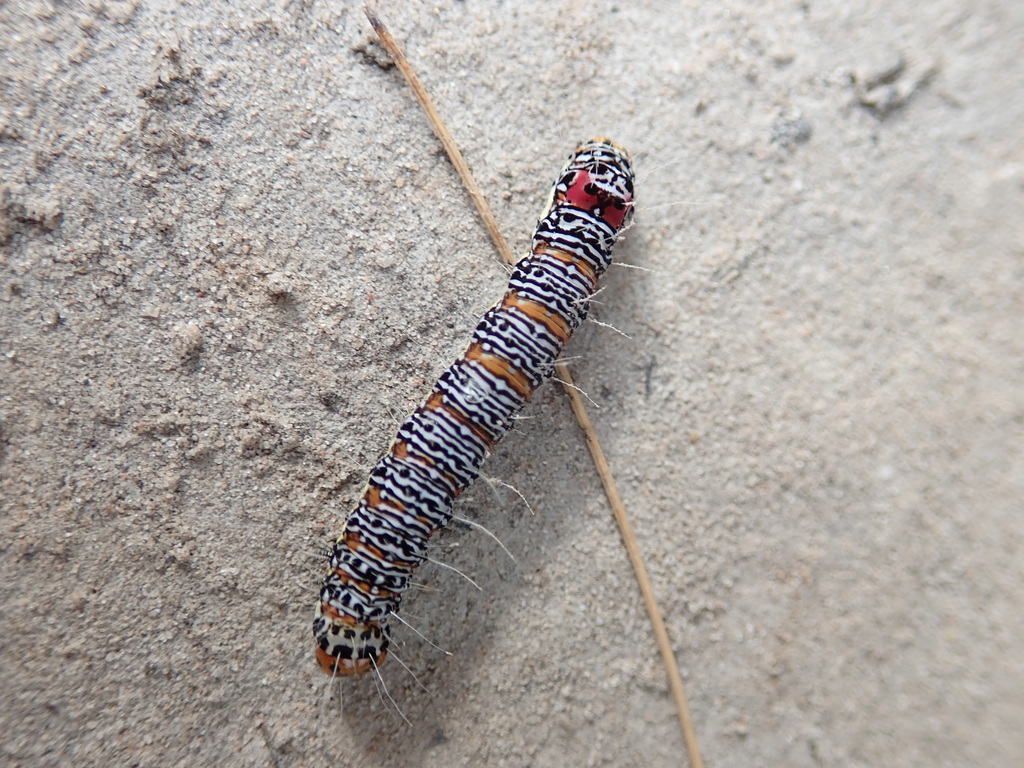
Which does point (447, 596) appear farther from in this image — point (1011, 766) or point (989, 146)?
point (989, 146)

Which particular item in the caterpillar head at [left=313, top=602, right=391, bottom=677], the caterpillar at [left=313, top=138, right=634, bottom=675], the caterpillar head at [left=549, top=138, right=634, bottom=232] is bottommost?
the caterpillar head at [left=313, top=602, right=391, bottom=677]

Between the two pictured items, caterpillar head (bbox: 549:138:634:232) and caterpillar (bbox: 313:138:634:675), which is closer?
caterpillar (bbox: 313:138:634:675)

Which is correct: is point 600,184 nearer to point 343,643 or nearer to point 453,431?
point 453,431

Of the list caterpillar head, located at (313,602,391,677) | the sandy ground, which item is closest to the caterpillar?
caterpillar head, located at (313,602,391,677)

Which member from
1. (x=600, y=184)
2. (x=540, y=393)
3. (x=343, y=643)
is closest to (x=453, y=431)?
(x=540, y=393)

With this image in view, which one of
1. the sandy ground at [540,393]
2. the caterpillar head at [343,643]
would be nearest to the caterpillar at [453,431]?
the caterpillar head at [343,643]

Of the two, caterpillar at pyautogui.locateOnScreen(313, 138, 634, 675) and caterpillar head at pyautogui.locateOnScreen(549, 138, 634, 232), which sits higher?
caterpillar head at pyautogui.locateOnScreen(549, 138, 634, 232)

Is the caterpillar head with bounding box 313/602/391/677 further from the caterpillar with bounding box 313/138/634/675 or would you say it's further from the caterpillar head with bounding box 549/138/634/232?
the caterpillar head with bounding box 549/138/634/232

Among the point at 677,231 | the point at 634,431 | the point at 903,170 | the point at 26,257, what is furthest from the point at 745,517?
the point at 26,257

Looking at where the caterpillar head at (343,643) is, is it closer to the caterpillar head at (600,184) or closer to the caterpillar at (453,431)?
the caterpillar at (453,431)
